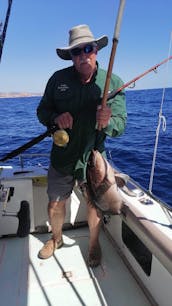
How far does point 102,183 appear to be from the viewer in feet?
7.38

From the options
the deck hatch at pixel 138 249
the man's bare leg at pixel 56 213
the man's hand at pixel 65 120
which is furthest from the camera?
the man's bare leg at pixel 56 213

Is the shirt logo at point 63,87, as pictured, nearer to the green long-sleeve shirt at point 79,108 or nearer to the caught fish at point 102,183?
the green long-sleeve shirt at point 79,108

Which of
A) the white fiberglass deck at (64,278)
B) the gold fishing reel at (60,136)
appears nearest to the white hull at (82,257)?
the white fiberglass deck at (64,278)

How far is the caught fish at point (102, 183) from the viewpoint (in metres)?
2.18

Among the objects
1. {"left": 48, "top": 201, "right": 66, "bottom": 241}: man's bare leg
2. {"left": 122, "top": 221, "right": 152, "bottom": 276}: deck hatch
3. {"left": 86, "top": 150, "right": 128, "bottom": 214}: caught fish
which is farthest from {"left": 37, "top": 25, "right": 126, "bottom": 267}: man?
{"left": 122, "top": 221, "right": 152, "bottom": 276}: deck hatch

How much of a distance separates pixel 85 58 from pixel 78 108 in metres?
0.42

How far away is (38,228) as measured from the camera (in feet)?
11.9

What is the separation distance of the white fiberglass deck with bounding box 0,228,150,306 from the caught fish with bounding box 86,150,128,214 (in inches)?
32.0

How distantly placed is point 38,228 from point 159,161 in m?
6.05

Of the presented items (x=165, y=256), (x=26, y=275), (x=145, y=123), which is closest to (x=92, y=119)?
(x=165, y=256)

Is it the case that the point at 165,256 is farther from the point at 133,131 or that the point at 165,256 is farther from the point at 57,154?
the point at 133,131

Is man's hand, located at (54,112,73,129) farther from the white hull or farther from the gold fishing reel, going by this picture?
the white hull

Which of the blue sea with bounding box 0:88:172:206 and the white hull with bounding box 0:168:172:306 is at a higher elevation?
the white hull with bounding box 0:168:172:306

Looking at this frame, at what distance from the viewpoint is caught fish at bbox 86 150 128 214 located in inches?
85.8
